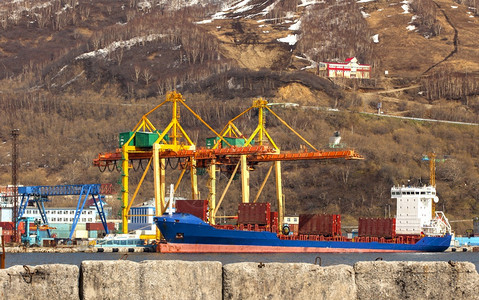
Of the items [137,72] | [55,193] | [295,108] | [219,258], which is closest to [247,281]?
[219,258]

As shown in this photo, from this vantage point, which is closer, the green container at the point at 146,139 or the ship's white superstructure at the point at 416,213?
the green container at the point at 146,139

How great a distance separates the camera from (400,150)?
148 m

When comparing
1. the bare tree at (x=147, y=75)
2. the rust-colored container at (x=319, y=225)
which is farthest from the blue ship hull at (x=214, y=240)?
the bare tree at (x=147, y=75)

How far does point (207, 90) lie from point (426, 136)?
154ft

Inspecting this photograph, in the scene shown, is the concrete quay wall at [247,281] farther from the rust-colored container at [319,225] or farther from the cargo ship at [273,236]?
the rust-colored container at [319,225]

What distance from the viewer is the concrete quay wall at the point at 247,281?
33.5 feet

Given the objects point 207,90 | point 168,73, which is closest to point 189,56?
point 168,73

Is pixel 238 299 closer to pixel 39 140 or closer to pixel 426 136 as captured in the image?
pixel 426 136

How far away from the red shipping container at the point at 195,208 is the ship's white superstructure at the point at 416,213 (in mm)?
23668

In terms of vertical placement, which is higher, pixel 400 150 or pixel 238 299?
pixel 238 299

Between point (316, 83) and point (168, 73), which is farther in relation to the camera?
point (168, 73)

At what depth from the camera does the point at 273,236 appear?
Answer: 74625 millimetres

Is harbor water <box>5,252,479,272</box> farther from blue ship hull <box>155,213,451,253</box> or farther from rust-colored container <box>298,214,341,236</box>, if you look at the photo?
rust-colored container <box>298,214,341,236</box>

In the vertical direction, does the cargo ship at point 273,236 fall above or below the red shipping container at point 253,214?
below
